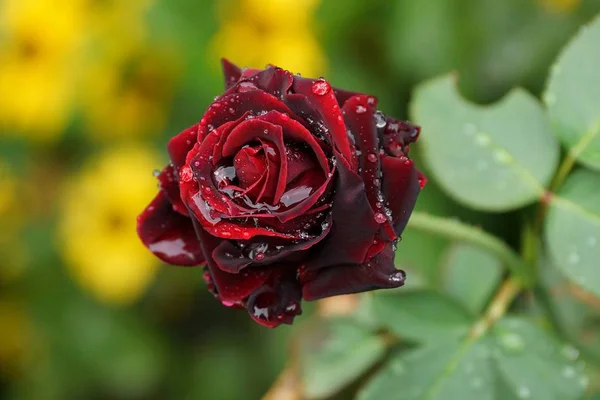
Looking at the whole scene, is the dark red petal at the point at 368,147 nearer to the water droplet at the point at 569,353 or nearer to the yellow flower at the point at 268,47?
the water droplet at the point at 569,353

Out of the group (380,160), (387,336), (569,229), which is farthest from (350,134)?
(387,336)

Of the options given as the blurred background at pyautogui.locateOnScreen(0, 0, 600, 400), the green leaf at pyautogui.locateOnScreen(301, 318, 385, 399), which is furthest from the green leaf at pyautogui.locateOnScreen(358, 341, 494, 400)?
the blurred background at pyautogui.locateOnScreen(0, 0, 600, 400)

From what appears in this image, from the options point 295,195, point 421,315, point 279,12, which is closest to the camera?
point 295,195

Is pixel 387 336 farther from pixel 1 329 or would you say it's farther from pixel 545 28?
pixel 1 329

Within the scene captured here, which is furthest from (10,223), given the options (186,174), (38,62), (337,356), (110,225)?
(186,174)

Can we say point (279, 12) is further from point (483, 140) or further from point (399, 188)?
point (399, 188)

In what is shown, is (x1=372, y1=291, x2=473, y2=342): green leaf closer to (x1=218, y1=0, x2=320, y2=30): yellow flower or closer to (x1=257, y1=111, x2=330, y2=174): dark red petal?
(x1=257, y1=111, x2=330, y2=174): dark red petal
